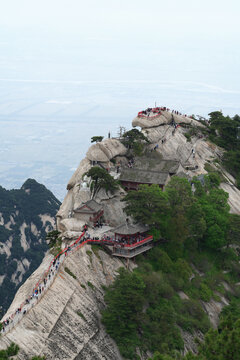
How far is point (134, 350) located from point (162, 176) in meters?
26.7

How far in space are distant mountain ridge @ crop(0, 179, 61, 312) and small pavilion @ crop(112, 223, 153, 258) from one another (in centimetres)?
6915

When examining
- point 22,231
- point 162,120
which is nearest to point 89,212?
point 162,120

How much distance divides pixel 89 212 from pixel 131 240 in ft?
20.4

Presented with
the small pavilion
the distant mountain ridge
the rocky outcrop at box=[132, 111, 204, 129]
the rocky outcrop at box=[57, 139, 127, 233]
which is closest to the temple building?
the rocky outcrop at box=[57, 139, 127, 233]

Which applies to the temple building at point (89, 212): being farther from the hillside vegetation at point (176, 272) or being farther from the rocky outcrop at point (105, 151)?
the rocky outcrop at point (105, 151)

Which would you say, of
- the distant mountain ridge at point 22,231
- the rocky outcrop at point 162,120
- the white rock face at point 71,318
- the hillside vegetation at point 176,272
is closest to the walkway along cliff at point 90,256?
the white rock face at point 71,318

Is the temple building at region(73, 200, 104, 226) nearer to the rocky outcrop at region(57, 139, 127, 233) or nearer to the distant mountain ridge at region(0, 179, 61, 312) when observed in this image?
A: the rocky outcrop at region(57, 139, 127, 233)

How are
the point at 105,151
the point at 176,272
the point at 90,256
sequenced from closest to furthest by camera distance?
the point at 90,256 → the point at 176,272 → the point at 105,151

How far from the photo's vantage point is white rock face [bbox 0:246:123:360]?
1566 inches

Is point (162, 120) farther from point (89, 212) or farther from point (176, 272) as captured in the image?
point (176, 272)

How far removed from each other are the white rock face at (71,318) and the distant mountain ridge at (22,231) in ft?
236

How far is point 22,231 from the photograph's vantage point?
477 ft

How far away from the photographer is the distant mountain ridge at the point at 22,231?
418ft

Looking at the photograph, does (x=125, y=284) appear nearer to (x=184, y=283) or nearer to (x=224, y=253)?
(x=184, y=283)
